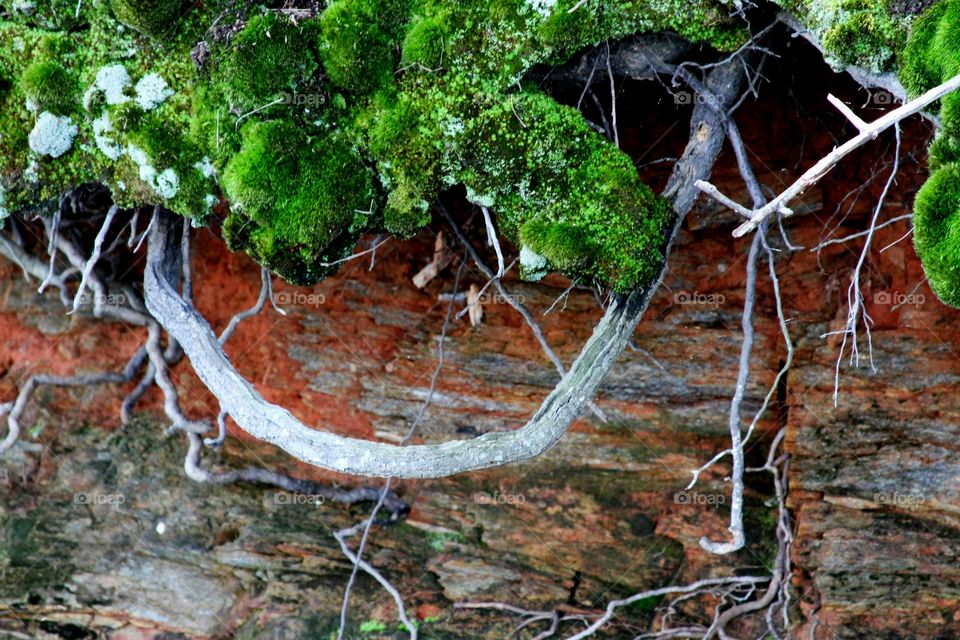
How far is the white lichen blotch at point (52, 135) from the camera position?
3.61 meters

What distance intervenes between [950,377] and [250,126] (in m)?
3.75

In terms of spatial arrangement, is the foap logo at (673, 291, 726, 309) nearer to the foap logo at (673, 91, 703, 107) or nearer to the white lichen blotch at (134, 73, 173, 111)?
the foap logo at (673, 91, 703, 107)

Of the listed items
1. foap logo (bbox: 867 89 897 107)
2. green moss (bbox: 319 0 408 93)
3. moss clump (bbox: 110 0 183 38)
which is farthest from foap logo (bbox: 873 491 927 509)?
moss clump (bbox: 110 0 183 38)

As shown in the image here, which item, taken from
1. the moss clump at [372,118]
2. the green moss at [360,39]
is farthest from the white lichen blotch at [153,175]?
the green moss at [360,39]

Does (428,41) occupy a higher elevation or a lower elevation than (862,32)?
higher

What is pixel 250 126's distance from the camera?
11.3 feet

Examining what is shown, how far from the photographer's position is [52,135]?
3.62 meters

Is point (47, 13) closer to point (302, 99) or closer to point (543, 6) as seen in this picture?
point (302, 99)

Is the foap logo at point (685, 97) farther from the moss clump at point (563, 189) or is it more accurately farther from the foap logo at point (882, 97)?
the foap logo at point (882, 97)

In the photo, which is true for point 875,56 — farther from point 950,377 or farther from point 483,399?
point 483,399

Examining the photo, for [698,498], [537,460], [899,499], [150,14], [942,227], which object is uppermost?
[150,14]

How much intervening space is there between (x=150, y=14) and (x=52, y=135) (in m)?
0.72

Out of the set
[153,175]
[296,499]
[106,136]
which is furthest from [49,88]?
[296,499]

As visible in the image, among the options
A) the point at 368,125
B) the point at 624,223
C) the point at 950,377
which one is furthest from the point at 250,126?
the point at 950,377
